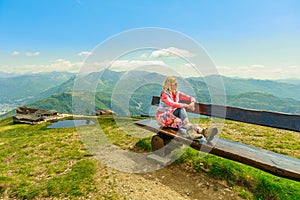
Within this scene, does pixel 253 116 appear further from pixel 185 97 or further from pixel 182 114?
pixel 185 97

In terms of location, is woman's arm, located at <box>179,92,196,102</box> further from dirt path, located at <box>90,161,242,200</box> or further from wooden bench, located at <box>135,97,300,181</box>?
dirt path, located at <box>90,161,242,200</box>

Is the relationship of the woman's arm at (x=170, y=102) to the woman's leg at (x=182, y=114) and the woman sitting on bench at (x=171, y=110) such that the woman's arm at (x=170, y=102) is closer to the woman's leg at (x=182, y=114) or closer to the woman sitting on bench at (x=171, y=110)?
the woman sitting on bench at (x=171, y=110)

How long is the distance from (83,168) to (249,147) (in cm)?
470

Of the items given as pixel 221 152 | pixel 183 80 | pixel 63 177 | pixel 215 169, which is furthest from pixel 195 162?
pixel 63 177

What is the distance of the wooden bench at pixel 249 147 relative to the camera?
3510 mm

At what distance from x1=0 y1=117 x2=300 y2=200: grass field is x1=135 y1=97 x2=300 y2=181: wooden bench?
0.86 metres

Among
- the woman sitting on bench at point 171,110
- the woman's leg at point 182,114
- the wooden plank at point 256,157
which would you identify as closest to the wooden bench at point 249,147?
the wooden plank at point 256,157

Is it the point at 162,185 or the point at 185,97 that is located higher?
the point at 185,97

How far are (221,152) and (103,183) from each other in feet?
10.1

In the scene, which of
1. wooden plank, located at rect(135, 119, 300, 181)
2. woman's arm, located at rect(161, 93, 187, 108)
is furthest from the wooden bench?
woman's arm, located at rect(161, 93, 187, 108)

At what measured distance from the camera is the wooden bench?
11.5ft

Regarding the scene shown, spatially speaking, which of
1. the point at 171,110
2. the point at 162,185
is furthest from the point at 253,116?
the point at 162,185

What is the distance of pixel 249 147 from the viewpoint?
4.61 m

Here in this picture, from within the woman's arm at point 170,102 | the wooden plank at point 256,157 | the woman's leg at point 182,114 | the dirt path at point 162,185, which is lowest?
the dirt path at point 162,185
